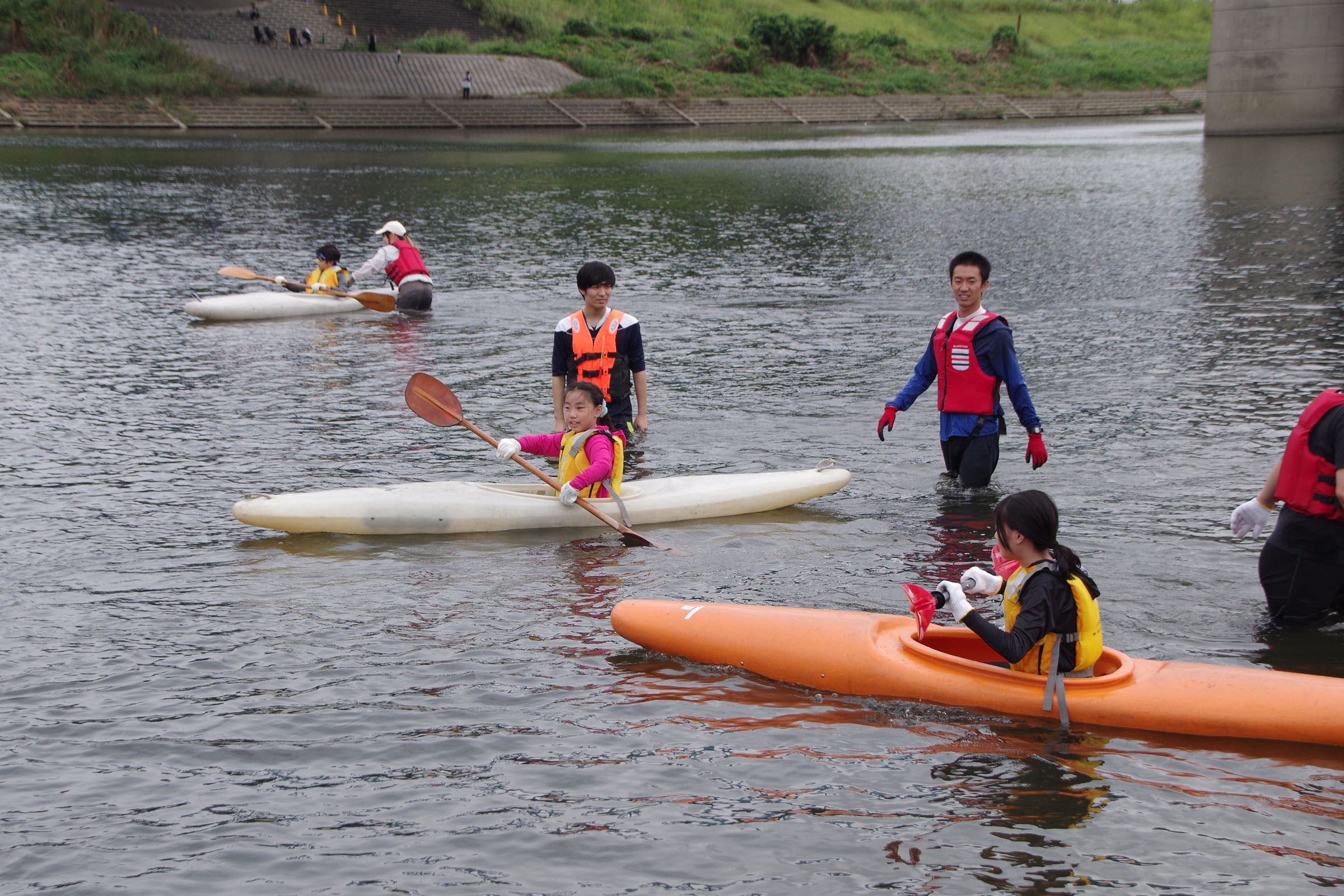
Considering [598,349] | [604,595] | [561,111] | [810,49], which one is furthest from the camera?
[810,49]

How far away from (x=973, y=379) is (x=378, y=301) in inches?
399

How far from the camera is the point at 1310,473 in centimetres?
539

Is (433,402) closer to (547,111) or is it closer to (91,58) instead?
A: (547,111)

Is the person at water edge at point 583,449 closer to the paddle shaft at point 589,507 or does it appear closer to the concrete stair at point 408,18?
the paddle shaft at point 589,507

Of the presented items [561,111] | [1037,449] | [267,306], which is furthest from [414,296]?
[561,111]

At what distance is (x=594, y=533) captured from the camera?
793 cm

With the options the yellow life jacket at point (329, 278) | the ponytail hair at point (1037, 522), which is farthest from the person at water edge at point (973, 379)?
the yellow life jacket at point (329, 278)

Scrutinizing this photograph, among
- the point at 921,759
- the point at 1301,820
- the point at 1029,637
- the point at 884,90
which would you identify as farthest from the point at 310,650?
the point at 884,90

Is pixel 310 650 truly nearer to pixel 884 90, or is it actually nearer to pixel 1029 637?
pixel 1029 637

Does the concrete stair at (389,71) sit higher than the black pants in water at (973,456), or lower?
higher

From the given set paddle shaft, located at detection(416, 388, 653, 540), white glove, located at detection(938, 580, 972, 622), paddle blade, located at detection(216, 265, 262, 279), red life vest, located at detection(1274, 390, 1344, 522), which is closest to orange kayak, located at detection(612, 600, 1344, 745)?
white glove, located at detection(938, 580, 972, 622)

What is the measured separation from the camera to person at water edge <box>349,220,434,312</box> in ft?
50.0

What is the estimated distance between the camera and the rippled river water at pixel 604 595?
4.39 m

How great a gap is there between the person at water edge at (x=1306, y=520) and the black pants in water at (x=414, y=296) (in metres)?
11.6
